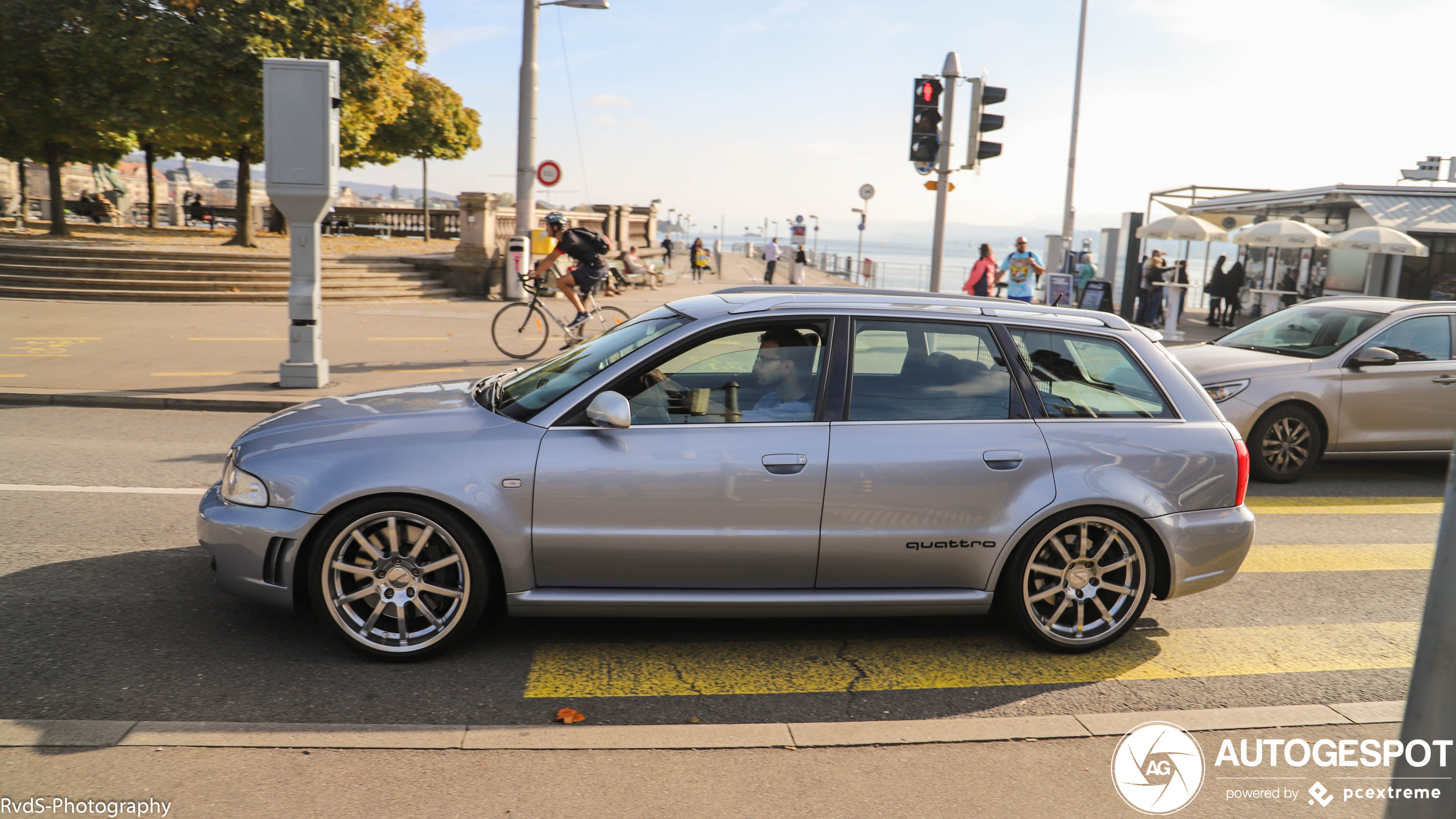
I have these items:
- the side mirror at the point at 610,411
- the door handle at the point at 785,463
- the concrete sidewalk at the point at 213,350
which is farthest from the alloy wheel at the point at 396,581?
the concrete sidewalk at the point at 213,350

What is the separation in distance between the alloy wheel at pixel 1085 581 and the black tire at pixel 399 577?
2395mm

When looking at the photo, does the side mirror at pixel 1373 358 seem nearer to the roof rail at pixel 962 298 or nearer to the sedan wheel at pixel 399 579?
the roof rail at pixel 962 298

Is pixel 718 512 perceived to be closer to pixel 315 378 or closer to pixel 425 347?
pixel 315 378

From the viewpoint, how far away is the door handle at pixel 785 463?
13.7ft

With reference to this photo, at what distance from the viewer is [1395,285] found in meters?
23.4

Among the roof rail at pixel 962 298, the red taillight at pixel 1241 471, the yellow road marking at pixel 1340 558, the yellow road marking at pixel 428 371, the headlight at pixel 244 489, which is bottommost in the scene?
the yellow road marking at pixel 1340 558

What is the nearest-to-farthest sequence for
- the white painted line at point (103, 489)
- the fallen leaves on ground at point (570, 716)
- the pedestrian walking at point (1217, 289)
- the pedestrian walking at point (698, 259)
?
1. the fallen leaves on ground at point (570, 716)
2. the white painted line at point (103, 489)
3. the pedestrian walking at point (1217, 289)
4. the pedestrian walking at point (698, 259)

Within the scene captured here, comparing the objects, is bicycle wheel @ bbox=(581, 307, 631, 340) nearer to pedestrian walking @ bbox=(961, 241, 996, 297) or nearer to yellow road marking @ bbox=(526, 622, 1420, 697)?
pedestrian walking @ bbox=(961, 241, 996, 297)

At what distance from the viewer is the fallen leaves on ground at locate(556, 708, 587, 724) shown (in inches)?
148

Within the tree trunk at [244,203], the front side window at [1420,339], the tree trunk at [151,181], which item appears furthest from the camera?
the tree trunk at [151,181]

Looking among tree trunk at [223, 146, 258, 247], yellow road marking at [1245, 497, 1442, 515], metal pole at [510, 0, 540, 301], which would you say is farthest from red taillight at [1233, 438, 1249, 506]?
tree trunk at [223, 146, 258, 247]

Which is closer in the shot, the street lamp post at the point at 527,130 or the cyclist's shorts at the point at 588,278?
the cyclist's shorts at the point at 588,278

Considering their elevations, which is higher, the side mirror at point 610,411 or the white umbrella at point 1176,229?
the white umbrella at point 1176,229

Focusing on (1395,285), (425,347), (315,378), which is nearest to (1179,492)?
(315,378)
